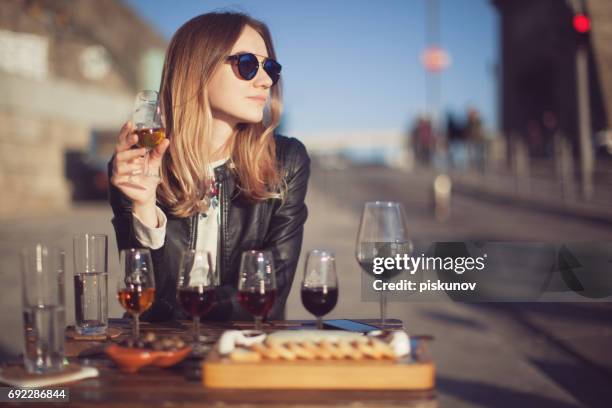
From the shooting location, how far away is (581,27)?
10.2 meters

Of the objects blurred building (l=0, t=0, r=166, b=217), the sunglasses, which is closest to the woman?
the sunglasses

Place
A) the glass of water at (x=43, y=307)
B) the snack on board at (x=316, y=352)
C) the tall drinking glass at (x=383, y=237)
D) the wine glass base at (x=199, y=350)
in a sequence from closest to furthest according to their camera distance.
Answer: the snack on board at (x=316, y=352) < the glass of water at (x=43, y=307) < the wine glass base at (x=199, y=350) < the tall drinking glass at (x=383, y=237)

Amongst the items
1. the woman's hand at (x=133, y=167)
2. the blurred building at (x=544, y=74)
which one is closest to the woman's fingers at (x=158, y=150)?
the woman's hand at (x=133, y=167)

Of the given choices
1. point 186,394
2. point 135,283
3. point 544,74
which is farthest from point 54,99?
point 544,74

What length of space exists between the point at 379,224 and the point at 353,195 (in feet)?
63.9

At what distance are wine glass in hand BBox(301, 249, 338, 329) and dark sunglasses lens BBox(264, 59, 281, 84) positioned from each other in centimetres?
100

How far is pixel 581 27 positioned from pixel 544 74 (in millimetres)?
25013

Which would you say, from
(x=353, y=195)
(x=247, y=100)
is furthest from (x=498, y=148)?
(x=247, y=100)

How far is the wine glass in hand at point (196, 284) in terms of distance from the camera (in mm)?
1986

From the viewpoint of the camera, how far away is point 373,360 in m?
1.59

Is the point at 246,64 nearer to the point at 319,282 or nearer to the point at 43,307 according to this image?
the point at 319,282

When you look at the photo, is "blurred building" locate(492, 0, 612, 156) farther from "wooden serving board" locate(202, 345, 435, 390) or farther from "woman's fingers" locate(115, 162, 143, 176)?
"wooden serving board" locate(202, 345, 435, 390)

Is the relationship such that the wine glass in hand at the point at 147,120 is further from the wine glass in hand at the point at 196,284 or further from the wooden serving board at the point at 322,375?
the wooden serving board at the point at 322,375

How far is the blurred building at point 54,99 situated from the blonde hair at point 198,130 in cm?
908
